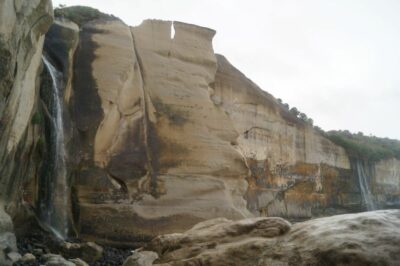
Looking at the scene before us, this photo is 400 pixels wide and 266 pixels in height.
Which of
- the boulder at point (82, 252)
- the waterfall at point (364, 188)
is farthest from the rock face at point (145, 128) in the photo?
the waterfall at point (364, 188)

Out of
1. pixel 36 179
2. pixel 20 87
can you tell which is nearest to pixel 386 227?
pixel 20 87

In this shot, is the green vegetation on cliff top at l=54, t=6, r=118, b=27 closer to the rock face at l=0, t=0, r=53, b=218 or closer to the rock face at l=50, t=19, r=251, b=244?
the rock face at l=50, t=19, r=251, b=244

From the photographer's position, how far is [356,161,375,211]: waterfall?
89.0 ft

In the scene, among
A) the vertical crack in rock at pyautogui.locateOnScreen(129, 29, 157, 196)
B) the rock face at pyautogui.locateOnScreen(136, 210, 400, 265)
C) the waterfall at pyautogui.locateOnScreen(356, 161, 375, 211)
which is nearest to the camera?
the rock face at pyautogui.locateOnScreen(136, 210, 400, 265)

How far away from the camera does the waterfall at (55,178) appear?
1259cm

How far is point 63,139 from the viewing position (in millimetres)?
13570

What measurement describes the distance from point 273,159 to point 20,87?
44.3 feet

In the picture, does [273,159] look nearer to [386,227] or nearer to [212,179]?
[212,179]

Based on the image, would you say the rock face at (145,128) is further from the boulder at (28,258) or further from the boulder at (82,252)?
the boulder at (28,258)

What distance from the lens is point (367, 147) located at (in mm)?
28500

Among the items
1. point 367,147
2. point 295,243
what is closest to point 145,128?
point 295,243

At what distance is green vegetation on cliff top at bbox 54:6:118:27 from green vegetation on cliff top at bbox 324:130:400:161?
50.7 feet

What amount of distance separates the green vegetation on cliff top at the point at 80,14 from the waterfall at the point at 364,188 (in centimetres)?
1740

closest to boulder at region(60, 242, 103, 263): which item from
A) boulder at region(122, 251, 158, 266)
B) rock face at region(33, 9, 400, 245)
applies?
rock face at region(33, 9, 400, 245)
